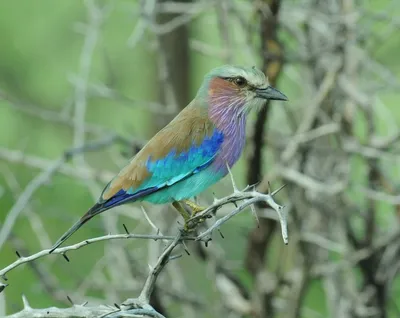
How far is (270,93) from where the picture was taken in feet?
13.9

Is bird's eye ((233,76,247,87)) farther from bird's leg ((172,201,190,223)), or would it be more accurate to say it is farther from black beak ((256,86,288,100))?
bird's leg ((172,201,190,223))

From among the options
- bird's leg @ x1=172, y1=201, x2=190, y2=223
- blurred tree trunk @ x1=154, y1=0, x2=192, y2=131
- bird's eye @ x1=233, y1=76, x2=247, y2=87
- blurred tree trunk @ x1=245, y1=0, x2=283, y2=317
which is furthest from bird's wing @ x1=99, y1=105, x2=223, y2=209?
blurred tree trunk @ x1=154, y1=0, x2=192, y2=131

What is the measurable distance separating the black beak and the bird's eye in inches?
3.2

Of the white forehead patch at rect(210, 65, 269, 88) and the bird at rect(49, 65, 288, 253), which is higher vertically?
the white forehead patch at rect(210, 65, 269, 88)

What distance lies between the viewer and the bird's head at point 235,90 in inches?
170

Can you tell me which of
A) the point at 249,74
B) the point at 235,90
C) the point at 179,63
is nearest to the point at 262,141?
the point at 235,90

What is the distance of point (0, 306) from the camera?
12.4 ft

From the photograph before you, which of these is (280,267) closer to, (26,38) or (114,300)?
(114,300)

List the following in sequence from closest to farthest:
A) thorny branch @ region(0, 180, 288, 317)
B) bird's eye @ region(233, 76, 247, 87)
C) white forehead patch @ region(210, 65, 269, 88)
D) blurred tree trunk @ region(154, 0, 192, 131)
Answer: thorny branch @ region(0, 180, 288, 317)
white forehead patch @ region(210, 65, 269, 88)
bird's eye @ region(233, 76, 247, 87)
blurred tree trunk @ region(154, 0, 192, 131)

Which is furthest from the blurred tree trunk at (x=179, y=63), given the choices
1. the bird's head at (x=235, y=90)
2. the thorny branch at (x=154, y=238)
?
the thorny branch at (x=154, y=238)

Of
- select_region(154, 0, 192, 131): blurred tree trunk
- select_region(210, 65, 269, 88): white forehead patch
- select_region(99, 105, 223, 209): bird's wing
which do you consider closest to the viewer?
select_region(99, 105, 223, 209): bird's wing

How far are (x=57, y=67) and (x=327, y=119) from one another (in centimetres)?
903

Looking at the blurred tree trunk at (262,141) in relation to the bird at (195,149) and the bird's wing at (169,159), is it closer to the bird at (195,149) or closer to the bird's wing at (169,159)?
the bird at (195,149)

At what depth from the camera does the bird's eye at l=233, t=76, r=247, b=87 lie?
4379 mm
